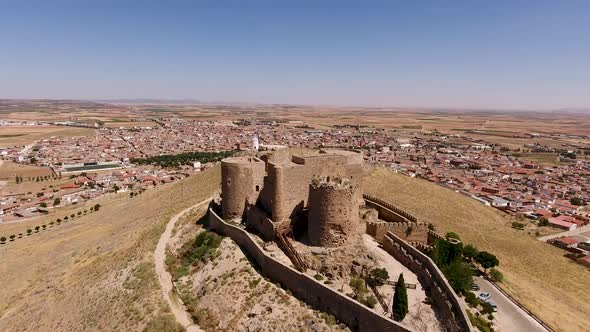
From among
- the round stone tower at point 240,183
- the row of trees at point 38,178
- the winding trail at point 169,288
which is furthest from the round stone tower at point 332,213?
the row of trees at point 38,178

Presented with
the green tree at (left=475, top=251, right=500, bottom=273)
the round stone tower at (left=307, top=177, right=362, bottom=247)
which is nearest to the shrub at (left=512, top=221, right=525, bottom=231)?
the green tree at (left=475, top=251, right=500, bottom=273)

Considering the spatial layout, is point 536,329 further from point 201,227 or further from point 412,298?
point 201,227

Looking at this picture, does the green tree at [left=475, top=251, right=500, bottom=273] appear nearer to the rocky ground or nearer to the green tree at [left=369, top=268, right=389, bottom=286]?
the green tree at [left=369, top=268, right=389, bottom=286]

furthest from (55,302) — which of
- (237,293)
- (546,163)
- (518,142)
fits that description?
(518,142)

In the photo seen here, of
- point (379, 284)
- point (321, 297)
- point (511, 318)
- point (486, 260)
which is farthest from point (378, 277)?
point (486, 260)

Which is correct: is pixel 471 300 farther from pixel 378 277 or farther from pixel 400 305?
pixel 400 305

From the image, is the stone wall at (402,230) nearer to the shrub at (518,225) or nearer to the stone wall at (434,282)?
the stone wall at (434,282)

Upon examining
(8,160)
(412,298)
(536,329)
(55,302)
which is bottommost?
(8,160)

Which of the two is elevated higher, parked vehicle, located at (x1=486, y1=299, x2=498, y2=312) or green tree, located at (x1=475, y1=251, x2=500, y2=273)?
green tree, located at (x1=475, y1=251, x2=500, y2=273)
